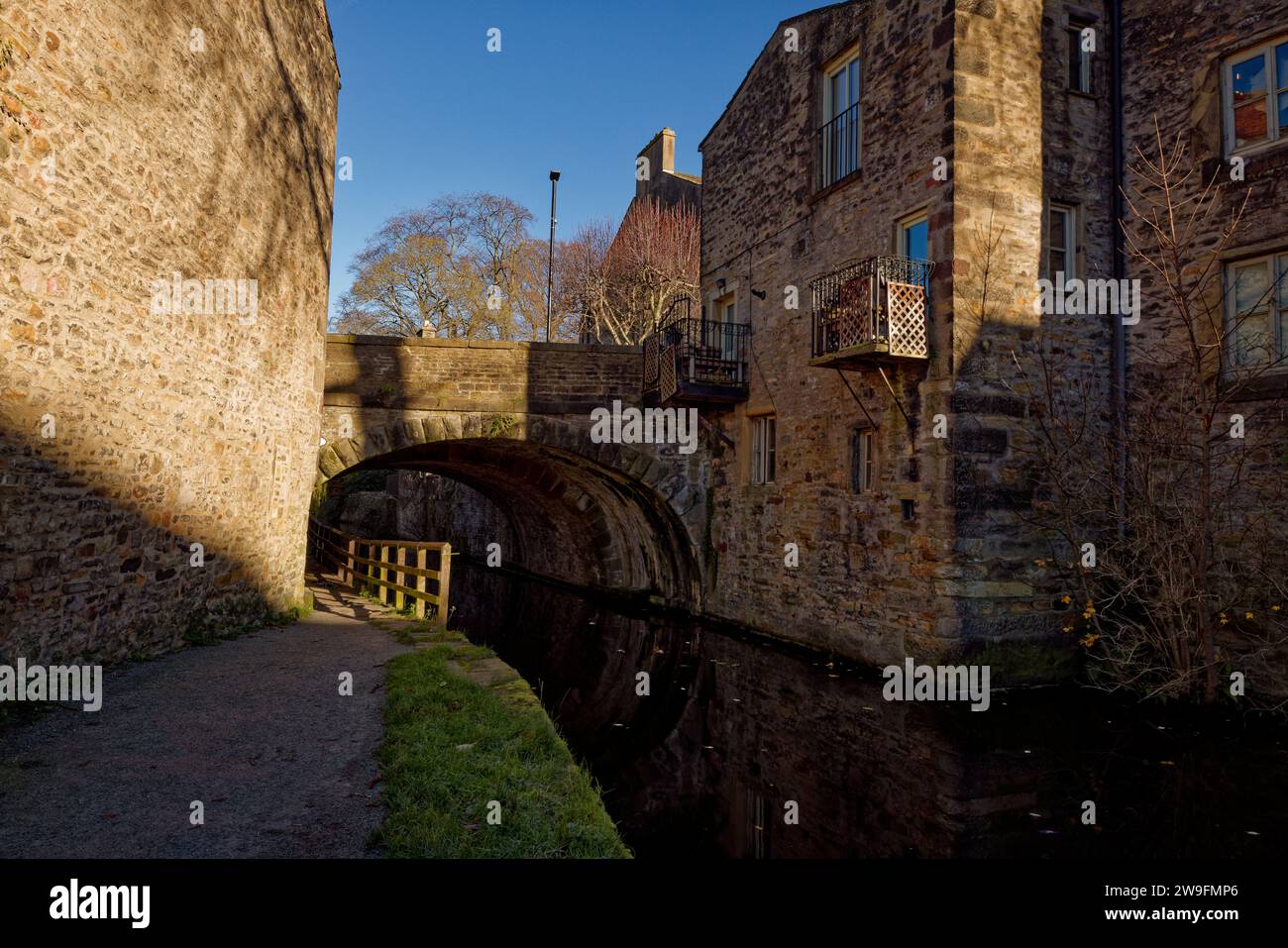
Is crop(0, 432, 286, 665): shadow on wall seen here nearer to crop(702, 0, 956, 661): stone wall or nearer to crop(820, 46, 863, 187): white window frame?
crop(702, 0, 956, 661): stone wall

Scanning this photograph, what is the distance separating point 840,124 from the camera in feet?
34.9

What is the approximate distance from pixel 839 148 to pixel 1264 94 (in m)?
4.54

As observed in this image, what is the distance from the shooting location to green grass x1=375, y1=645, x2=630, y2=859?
144 inches

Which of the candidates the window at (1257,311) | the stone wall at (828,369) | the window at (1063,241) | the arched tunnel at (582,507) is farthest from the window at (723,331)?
the window at (1257,311)

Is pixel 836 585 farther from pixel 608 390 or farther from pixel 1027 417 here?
pixel 608 390

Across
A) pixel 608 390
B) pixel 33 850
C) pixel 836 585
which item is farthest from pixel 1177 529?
pixel 33 850

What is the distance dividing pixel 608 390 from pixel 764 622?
446 cm

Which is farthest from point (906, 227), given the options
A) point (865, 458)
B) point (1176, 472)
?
point (1176, 472)

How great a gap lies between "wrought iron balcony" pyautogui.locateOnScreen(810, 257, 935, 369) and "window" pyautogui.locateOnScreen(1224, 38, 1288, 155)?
10.8ft

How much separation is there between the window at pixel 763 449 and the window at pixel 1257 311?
563 centimetres

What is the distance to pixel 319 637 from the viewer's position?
9047 millimetres

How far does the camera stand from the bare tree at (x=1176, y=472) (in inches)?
305

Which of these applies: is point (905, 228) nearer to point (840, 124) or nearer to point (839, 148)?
point (839, 148)

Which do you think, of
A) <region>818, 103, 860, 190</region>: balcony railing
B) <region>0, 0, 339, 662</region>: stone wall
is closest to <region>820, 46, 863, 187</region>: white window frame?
<region>818, 103, 860, 190</region>: balcony railing
